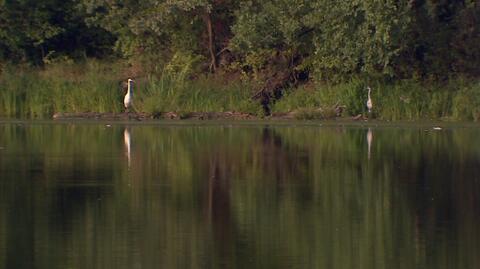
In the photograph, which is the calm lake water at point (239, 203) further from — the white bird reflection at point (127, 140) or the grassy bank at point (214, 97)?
the grassy bank at point (214, 97)

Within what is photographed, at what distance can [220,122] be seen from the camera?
114 feet

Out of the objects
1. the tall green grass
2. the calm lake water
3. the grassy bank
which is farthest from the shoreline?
the calm lake water

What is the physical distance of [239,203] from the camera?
16547mm

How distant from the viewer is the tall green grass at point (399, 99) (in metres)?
35.1

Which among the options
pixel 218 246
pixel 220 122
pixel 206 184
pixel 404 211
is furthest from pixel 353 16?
pixel 218 246

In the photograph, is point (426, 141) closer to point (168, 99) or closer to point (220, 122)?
point (220, 122)

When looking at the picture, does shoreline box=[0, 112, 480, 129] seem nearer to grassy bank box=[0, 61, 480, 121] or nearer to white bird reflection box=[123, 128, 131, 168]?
grassy bank box=[0, 61, 480, 121]

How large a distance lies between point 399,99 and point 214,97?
16.5 ft


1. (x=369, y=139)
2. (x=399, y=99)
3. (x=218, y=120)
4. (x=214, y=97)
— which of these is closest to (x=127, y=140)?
(x=369, y=139)

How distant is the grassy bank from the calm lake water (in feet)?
23.4

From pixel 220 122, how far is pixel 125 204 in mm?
18571

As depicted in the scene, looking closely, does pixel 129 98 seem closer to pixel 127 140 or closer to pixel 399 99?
pixel 399 99

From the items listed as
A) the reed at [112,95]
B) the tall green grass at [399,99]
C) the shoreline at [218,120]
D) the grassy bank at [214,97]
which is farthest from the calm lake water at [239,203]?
the reed at [112,95]

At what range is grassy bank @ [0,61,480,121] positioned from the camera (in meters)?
35.7
